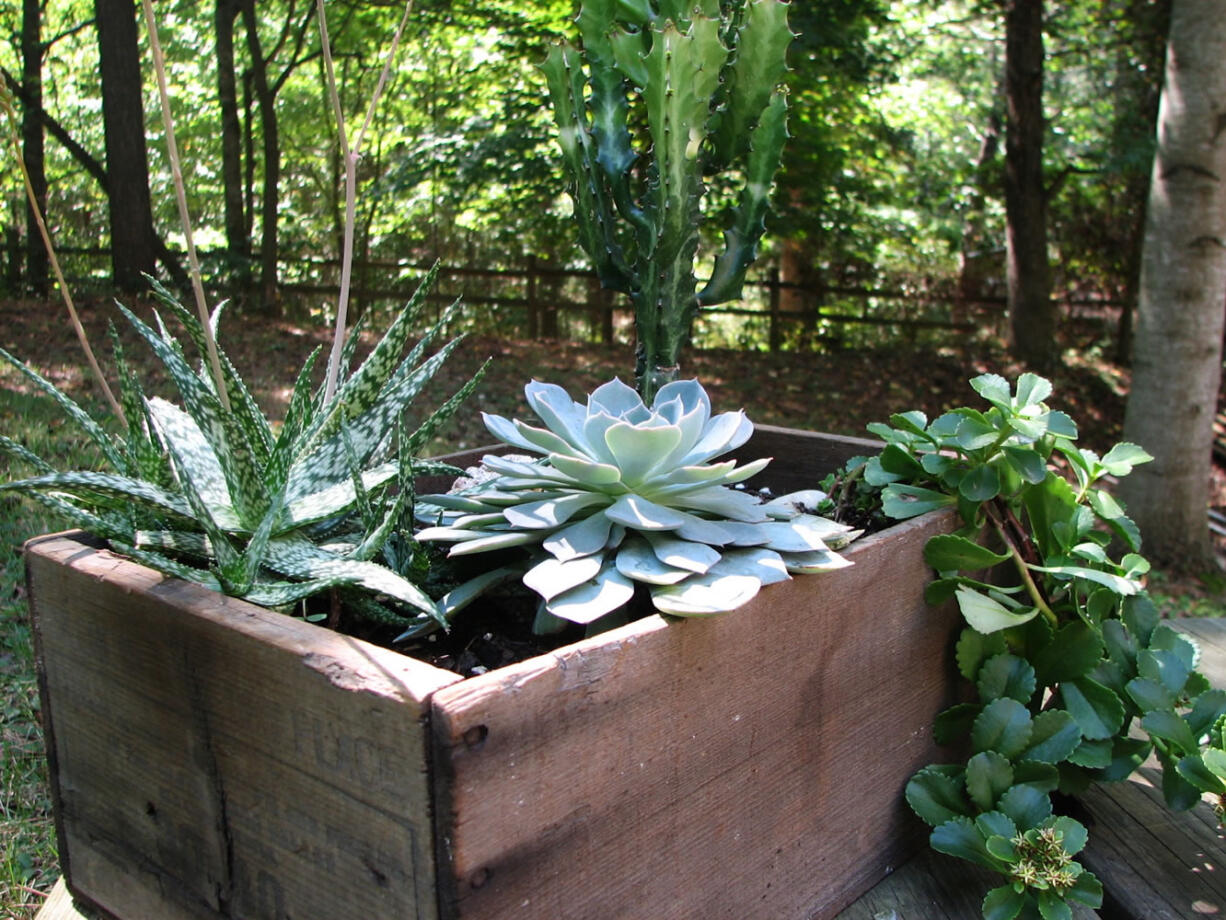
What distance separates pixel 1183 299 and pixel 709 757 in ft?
16.0

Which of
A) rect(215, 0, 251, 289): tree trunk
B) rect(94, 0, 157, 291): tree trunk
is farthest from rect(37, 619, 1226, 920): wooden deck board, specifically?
rect(215, 0, 251, 289): tree trunk

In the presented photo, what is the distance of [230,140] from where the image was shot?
869 cm

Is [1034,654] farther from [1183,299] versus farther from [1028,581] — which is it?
[1183,299]

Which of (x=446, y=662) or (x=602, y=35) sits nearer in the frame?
(x=446, y=662)

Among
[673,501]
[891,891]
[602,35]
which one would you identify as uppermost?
[602,35]

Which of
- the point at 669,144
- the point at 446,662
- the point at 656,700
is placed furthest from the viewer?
the point at 669,144

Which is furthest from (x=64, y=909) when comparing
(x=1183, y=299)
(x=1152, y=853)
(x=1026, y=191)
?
(x=1026, y=191)

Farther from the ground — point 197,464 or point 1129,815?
point 197,464

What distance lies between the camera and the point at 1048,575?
1.51 meters

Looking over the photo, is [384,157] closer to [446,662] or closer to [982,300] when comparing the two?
[982,300]

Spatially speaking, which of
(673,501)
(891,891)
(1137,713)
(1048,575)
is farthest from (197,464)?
(1137,713)

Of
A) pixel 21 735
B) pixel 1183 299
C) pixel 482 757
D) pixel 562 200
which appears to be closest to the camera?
pixel 482 757

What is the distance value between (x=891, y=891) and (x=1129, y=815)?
410 mm

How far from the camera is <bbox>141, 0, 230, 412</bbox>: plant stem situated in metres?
1.02
